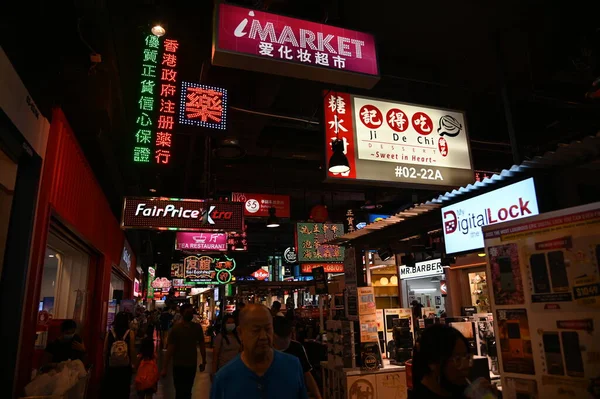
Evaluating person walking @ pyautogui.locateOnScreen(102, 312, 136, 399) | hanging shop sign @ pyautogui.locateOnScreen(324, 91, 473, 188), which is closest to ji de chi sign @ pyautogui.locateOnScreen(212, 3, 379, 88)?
hanging shop sign @ pyautogui.locateOnScreen(324, 91, 473, 188)

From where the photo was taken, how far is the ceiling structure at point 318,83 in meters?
4.45

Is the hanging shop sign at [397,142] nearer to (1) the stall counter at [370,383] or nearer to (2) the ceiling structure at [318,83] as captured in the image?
(2) the ceiling structure at [318,83]

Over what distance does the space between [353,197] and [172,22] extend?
1204cm

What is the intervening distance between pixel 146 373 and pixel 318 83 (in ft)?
19.8

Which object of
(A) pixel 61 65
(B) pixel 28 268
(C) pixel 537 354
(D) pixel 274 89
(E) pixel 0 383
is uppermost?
(D) pixel 274 89

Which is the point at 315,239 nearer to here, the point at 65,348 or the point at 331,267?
the point at 331,267

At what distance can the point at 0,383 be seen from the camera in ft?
12.4

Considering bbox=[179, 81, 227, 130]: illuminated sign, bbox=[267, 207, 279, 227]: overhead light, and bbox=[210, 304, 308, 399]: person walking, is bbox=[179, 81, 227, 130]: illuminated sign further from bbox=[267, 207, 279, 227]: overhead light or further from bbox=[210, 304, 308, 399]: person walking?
bbox=[267, 207, 279, 227]: overhead light

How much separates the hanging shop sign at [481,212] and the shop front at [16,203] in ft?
14.6

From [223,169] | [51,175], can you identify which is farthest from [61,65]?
[223,169]

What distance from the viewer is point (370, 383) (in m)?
6.43

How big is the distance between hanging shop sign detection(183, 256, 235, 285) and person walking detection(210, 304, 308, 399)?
61.9ft

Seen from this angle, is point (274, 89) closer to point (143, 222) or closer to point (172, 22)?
point (172, 22)

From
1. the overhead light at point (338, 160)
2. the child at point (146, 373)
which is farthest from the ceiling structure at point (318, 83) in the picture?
the child at point (146, 373)
